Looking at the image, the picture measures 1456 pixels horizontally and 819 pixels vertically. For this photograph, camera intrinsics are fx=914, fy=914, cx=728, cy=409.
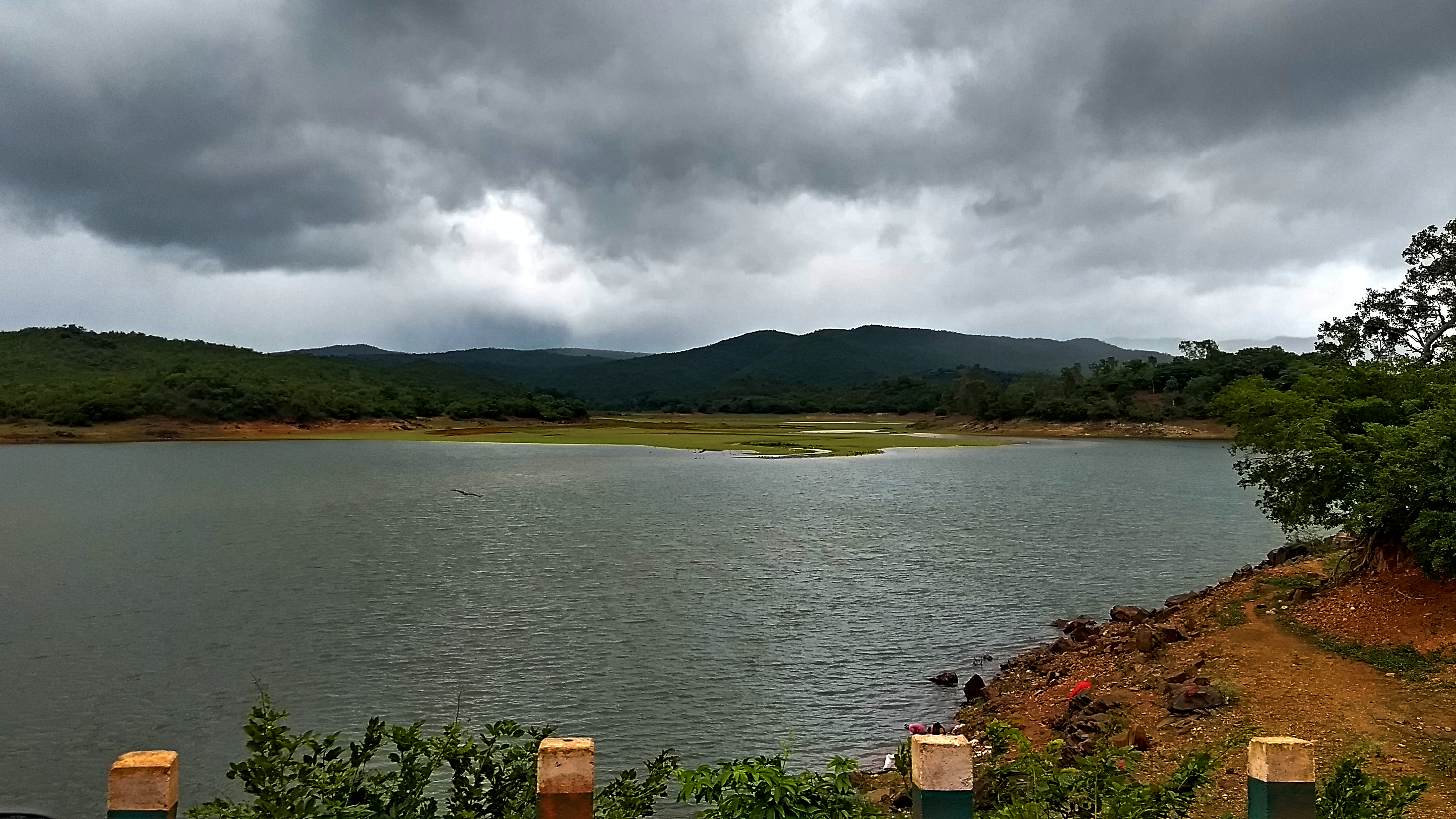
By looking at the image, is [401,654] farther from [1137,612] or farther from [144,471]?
[144,471]

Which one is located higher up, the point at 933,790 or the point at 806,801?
the point at 933,790

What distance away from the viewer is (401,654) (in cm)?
1662

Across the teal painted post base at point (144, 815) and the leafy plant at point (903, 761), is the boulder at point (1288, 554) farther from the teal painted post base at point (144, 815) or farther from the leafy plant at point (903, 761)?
the teal painted post base at point (144, 815)

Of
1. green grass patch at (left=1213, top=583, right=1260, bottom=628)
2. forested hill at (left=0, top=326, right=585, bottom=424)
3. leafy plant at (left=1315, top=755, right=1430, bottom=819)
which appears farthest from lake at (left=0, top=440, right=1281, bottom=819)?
forested hill at (left=0, top=326, right=585, bottom=424)

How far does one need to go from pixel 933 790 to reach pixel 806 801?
1153 millimetres

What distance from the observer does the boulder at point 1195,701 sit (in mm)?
10914

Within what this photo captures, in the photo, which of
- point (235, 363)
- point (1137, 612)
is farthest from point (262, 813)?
point (235, 363)

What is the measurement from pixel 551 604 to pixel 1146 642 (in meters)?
12.3

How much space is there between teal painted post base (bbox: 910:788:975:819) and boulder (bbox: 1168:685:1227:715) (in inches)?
335

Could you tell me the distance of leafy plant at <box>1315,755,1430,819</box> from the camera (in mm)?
4992

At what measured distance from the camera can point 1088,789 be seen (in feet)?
17.7

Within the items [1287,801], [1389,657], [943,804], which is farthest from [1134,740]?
[943,804]

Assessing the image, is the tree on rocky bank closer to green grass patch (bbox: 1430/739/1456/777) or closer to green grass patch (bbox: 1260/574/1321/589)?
green grass patch (bbox: 1260/574/1321/589)

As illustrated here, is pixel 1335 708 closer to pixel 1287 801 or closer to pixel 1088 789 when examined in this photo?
pixel 1088 789
